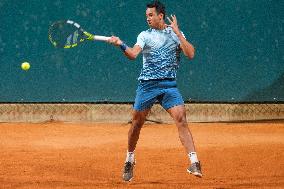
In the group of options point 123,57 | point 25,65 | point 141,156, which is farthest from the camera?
point 123,57

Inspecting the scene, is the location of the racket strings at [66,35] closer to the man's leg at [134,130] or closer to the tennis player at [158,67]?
Answer: the tennis player at [158,67]

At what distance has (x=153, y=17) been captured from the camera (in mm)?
4914

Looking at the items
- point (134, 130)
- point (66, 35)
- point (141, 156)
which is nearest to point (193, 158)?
point (134, 130)

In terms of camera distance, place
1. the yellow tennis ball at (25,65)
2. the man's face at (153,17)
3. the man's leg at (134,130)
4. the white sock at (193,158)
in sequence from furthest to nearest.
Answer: the yellow tennis ball at (25,65)
the man's leg at (134,130)
the man's face at (153,17)
the white sock at (193,158)

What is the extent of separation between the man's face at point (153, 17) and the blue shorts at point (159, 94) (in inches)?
18.7

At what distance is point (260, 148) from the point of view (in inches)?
283

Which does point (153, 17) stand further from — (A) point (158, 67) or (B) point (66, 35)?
(B) point (66, 35)

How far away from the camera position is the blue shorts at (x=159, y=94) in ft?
16.3

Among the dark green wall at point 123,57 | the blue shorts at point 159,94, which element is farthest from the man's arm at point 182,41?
the dark green wall at point 123,57

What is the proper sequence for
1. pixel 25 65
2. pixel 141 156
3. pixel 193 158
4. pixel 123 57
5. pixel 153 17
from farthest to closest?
pixel 123 57, pixel 25 65, pixel 141 156, pixel 153 17, pixel 193 158

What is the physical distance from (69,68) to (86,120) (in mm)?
986

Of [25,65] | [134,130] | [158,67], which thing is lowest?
[134,130]

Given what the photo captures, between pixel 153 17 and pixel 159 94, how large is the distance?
0.65 metres

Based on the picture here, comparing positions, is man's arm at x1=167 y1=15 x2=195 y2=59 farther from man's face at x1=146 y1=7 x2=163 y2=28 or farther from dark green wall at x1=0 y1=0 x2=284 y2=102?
dark green wall at x1=0 y1=0 x2=284 y2=102
